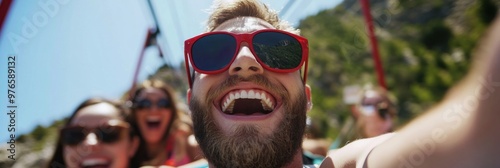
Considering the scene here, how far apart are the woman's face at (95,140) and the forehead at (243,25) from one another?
77 cm

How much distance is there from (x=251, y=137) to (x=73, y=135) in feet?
3.45

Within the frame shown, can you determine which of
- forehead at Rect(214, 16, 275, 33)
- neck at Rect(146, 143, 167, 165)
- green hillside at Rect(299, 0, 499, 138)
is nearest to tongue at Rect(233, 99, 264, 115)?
forehead at Rect(214, 16, 275, 33)

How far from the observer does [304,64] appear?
5.77ft

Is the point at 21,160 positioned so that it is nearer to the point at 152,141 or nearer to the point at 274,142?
the point at 152,141

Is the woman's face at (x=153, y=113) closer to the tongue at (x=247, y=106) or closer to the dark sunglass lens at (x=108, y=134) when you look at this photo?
the dark sunglass lens at (x=108, y=134)

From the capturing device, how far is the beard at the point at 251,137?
1.43 metres

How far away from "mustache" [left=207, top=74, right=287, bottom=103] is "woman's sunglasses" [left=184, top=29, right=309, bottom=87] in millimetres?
41

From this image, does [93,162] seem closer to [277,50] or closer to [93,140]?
[93,140]

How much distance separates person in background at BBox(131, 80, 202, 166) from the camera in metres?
2.63

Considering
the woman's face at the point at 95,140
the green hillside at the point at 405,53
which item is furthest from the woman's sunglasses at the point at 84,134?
the green hillside at the point at 405,53

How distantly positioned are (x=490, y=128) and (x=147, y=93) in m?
2.39

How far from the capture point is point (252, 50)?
1.58m

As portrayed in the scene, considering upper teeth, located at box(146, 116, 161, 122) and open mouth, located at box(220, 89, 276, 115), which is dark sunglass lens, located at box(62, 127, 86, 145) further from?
open mouth, located at box(220, 89, 276, 115)

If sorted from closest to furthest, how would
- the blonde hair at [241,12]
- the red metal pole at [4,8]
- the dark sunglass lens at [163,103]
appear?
the blonde hair at [241,12], the red metal pole at [4,8], the dark sunglass lens at [163,103]
